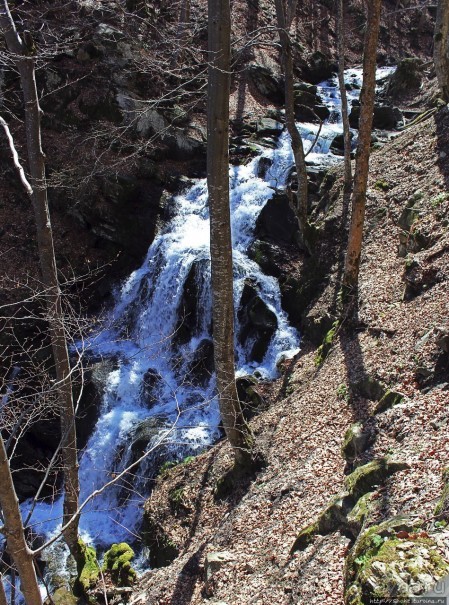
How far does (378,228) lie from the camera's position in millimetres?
11102

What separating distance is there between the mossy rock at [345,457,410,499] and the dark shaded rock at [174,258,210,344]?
8.99 metres

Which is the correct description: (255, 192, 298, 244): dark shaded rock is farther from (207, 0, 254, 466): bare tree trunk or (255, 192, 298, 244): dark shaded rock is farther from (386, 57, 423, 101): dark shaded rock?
(386, 57, 423, 101): dark shaded rock

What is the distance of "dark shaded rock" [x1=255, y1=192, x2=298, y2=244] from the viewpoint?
14633 mm

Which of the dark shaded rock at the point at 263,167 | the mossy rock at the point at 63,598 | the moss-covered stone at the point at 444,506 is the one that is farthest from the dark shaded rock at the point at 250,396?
the dark shaded rock at the point at 263,167

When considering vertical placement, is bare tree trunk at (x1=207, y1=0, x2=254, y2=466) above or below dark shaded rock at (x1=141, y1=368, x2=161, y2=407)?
above

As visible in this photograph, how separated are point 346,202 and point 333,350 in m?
5.26

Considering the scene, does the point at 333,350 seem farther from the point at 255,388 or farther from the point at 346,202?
the point at 346,202

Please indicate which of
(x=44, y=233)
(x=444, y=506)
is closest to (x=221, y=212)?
(x=44, y=233)

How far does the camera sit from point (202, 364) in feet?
42.8

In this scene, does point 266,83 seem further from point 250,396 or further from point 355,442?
point 355,442

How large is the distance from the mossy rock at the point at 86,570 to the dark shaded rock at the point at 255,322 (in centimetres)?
595

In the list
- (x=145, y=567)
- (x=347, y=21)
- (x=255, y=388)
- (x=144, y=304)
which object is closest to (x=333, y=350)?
(x=255, y=388)

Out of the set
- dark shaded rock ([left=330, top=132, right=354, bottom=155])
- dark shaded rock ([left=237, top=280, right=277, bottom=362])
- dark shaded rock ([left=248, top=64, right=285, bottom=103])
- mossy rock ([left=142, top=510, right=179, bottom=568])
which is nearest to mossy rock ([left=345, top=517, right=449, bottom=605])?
mossy rock ([left=142, top=510, right=179, bottom=568])

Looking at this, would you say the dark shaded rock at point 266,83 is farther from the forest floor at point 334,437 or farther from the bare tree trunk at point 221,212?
the bare tree trunk at point 221,212
